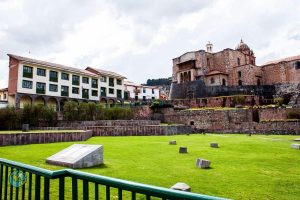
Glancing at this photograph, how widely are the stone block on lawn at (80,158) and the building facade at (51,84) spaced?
3464cm

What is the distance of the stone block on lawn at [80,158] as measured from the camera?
898cm

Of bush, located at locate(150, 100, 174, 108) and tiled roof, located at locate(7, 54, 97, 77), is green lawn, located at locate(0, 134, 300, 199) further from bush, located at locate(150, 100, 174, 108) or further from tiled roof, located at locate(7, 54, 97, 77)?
tiled roof, located at locate(7, 54, 97, 77)

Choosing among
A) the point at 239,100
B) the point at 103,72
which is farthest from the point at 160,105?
the point at 103,72

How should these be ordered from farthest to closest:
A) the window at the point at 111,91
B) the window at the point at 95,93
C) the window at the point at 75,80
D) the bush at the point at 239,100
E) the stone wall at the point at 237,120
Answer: the window at the point at 111,91 < the window at the point at 95,93 < the window at the point at 75,80 < the bush at the point at 239,100 < the stone wall at the point at 237,120

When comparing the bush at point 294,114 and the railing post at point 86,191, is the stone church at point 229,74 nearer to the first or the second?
the bush at point 294,114


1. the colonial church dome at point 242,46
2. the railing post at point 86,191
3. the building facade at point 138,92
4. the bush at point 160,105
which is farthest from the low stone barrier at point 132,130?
the building facade at point 138,92

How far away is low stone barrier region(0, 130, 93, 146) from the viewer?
1705 centimetres

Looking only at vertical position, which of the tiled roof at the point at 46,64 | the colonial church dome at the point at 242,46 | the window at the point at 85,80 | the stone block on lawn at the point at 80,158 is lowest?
the stone block on lawn at the point at 80,158

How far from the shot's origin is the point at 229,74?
58.0 meters

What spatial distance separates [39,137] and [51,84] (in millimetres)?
32043

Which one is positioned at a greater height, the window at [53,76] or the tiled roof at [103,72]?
the tiled roof at [103,72]

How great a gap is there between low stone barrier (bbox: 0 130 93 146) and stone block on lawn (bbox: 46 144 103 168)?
362 inches

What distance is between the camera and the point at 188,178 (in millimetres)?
7672

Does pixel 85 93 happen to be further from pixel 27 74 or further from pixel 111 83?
pixel 27 74
